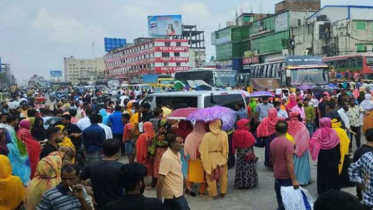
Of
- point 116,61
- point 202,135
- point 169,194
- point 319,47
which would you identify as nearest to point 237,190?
point 202,135

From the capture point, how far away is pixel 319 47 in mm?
51156

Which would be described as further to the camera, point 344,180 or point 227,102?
point 227,102

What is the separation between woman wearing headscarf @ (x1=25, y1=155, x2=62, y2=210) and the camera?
425 centimetres

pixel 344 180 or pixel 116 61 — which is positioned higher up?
pixel 116 61

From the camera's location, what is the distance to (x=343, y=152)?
24.1 ft

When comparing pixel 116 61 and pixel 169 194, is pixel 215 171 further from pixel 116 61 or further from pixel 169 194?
pixel 116 61

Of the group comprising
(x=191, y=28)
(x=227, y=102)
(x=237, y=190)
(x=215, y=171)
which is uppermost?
(x=191, y=28)

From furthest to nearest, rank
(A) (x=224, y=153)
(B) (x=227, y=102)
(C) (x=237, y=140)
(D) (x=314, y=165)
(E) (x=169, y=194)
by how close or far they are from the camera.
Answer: (B) (x=227, y=102) → (D) (x=314, y=165) → (C) (x=237, y=140) → (A) (x=224, y=153) → (E) (x=169, y=194)

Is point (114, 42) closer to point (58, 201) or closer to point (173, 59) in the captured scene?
point (173, 59)

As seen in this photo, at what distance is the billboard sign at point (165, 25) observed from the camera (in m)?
90.1

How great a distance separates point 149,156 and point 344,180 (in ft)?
13.1

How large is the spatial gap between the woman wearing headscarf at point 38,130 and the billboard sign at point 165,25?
82.5 m

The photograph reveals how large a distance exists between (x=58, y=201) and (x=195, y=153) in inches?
156

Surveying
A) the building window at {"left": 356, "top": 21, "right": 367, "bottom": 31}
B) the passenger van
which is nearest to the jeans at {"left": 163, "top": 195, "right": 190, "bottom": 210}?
the passenger van
